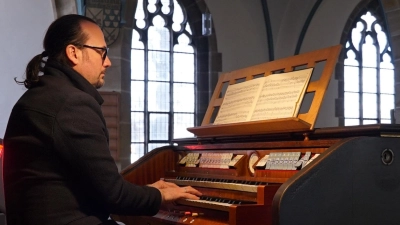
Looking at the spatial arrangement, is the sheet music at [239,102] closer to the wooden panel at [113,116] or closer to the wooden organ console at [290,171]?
the wooden organ console at [290,171]

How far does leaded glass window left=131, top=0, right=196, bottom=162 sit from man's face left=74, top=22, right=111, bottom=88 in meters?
7.17

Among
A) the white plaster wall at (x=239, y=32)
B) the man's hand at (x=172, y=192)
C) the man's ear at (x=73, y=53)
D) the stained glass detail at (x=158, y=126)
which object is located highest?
the white plaster wall at (x=239, y=32)

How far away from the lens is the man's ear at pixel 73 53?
2.67 metres

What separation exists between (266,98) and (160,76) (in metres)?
6.41

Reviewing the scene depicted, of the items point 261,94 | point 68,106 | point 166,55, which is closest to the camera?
point 68,106

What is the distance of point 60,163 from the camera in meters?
2.47

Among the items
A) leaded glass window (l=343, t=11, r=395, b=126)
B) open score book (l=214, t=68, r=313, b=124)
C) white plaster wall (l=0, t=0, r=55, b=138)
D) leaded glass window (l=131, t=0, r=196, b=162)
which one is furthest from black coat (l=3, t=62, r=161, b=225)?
leaded glass window (l=343, t=11, r=395, b=126)

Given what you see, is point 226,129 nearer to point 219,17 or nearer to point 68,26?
point 68,26

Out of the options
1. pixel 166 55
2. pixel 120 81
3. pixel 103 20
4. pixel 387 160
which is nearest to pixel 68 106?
pixel 387 160

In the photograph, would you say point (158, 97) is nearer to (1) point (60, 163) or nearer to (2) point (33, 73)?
(2) point (33, 73)

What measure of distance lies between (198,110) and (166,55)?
3.21 ft

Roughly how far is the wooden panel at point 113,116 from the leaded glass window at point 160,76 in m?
1.47

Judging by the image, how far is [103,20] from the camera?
7.73 meters

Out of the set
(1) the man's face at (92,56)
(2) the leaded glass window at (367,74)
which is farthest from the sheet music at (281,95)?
(2) the leaded glass window at (367,74)
